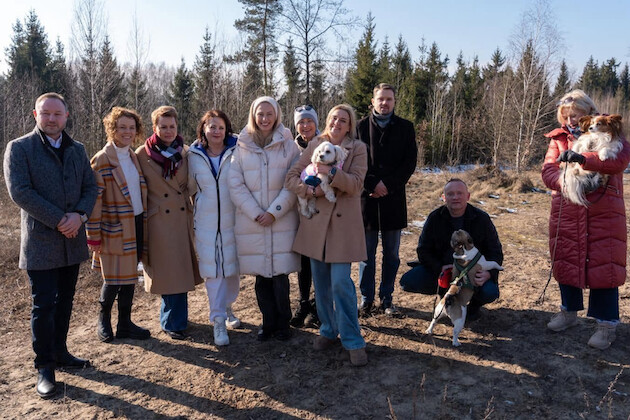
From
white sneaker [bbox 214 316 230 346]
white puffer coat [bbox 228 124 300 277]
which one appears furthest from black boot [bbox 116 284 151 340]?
white puffer coat [bbox 228 124 300 277]

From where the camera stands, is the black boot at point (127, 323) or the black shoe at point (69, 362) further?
the black boot at point (127, 323)

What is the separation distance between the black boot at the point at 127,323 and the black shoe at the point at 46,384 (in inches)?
34.9

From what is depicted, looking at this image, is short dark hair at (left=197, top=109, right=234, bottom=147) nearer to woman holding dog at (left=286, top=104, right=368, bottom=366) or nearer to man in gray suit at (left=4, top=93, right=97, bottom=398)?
woman holding dog at (left=286, top=104, right=368, bottom=366)

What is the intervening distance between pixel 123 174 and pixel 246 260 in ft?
4.31

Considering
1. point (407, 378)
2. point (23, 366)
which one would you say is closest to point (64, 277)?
point (23, 366)

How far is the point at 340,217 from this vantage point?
137 inches

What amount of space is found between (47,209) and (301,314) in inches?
94.5

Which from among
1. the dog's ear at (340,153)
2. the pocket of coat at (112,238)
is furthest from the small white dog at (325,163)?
the pocket of coat at (112,238)

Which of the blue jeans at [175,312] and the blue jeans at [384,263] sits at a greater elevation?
the blue jeans at [384,263]

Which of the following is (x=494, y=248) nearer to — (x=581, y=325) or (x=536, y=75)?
(x=581, y=325)

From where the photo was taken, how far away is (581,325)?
4.19 metres

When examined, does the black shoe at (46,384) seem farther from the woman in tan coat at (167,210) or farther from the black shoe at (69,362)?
the woman in tan coat at (167,210)

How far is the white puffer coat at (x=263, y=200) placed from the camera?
376 cm

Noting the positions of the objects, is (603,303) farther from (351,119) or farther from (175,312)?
(175,312)
